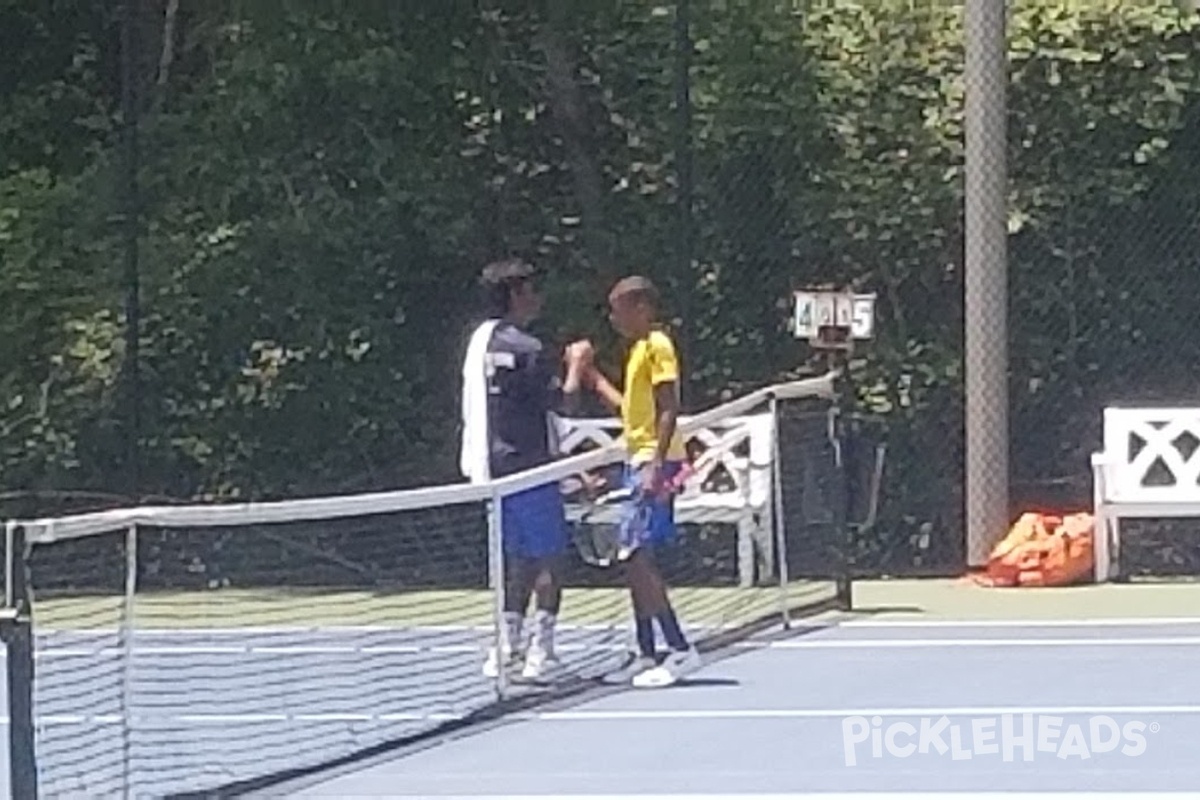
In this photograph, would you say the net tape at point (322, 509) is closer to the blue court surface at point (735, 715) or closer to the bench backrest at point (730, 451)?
the bench backrest at point (730, 451)

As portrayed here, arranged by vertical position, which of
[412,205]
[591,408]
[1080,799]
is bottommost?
[1080,799]

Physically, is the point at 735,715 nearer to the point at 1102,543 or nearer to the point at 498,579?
the point at 498,579

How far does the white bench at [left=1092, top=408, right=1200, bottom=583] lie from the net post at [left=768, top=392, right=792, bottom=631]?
5.42 feet

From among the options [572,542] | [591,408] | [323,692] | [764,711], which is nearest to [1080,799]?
[764,711]

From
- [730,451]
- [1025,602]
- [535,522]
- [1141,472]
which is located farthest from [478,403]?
[1141,472]

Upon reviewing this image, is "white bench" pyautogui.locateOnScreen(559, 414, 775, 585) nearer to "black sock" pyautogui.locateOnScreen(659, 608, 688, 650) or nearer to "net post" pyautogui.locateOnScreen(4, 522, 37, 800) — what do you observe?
"black sock" pyautogui.locateOnScreen(659, 608, 688, 650)

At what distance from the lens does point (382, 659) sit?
12586 millimetres

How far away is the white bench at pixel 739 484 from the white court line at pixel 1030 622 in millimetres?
684

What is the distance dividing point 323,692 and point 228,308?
5120 millimetres

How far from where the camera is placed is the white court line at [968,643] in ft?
42.2

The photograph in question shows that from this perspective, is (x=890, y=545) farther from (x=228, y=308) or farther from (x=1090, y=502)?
(x=228, y=308)

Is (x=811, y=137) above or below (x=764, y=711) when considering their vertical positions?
above

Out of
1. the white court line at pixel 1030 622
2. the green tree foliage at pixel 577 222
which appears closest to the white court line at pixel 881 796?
the white court line at pixel 1030 622

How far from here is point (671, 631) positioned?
11.7 metres
